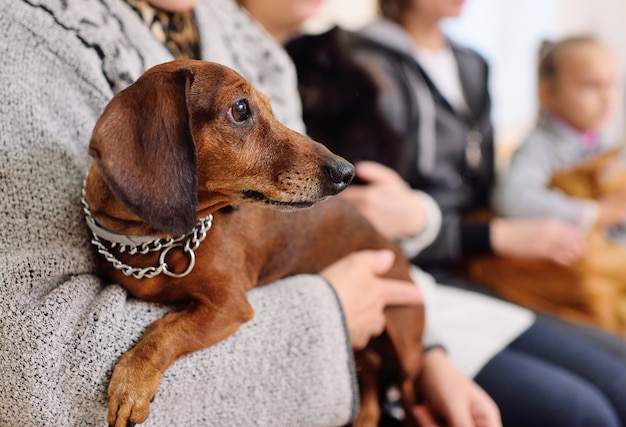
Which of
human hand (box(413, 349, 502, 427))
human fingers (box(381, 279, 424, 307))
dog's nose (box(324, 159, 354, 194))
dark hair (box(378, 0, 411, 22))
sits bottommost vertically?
human hand (box(413, 349, 502, 427))

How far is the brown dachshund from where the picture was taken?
547 mm

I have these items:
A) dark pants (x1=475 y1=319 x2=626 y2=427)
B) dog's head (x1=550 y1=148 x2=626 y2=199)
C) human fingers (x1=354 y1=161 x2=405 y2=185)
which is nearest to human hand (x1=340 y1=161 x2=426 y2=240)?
human fingers (x1=354 y1=161 x2=405 y2=185)

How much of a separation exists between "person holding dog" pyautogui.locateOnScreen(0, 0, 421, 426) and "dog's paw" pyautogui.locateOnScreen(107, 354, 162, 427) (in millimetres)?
21

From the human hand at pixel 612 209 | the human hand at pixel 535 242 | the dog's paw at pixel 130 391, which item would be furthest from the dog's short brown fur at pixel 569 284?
the dog's paw at pixel 130 391

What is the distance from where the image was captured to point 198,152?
1.98 feet

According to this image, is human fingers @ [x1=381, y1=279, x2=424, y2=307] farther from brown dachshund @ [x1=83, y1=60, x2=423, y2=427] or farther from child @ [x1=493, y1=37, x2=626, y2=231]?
child @ [x1=493, y1=37, x2=626, y2=231]

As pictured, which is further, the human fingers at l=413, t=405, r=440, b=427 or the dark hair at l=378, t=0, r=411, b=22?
the dark hair at l=378, t=0, r=411, b=22

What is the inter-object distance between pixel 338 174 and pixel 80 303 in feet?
1.04

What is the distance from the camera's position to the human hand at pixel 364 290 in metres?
0.83

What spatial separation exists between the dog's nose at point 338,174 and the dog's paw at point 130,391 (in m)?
0.27

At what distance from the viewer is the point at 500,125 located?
336 centimetres

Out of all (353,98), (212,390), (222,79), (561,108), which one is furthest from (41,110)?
(561,108)

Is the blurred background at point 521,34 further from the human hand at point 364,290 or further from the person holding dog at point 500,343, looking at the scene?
the human hand at point 364,290

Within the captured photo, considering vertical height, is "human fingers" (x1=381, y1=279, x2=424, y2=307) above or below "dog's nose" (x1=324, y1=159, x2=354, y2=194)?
below
